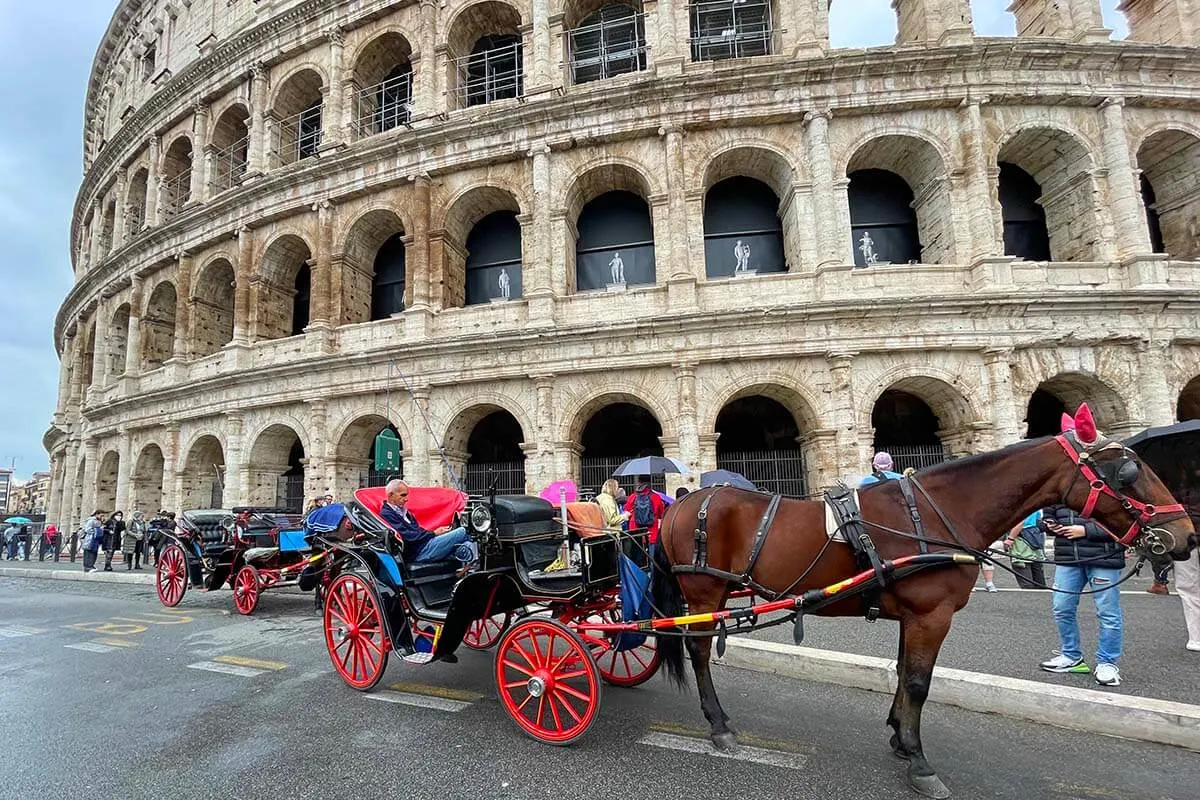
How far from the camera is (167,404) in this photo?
17703 mm

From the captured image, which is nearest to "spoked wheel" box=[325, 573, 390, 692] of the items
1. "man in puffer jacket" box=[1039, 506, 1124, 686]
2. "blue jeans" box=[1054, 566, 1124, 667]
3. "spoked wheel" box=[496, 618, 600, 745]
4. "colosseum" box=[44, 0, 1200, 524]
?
"spoked wheel" box=[496, 618, 600, 745]

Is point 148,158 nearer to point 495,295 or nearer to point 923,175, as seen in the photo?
point 495,295

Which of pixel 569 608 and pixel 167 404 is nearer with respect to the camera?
pixel 569 608

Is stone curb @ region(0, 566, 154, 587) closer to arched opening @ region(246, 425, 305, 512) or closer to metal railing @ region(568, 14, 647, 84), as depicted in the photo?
arched opening @ region(246, 425, 305, 512)

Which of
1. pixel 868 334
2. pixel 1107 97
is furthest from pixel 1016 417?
pixel 1107 97

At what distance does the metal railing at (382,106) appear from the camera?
16.9 meters

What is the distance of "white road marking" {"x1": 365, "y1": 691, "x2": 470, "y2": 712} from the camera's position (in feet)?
13.7

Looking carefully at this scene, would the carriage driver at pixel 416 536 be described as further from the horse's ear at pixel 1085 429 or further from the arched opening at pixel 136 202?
the arched opening at pixel 136 202

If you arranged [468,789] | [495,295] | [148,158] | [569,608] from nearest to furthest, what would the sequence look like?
[468,789], [569,608], [495,295], [148,158]

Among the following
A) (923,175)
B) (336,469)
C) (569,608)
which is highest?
(923,175)

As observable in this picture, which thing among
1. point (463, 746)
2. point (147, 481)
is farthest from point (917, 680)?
point (147, 481)

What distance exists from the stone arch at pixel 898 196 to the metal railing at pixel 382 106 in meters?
12.8

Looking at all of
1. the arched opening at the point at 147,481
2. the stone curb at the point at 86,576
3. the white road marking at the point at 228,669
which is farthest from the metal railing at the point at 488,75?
the arched opening at the point at 147,481

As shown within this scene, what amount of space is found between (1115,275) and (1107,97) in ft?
13.5
